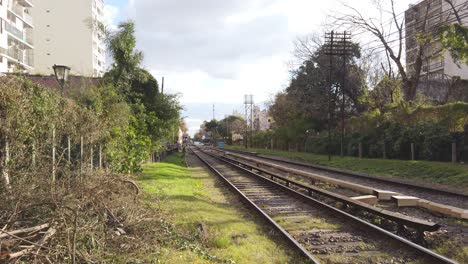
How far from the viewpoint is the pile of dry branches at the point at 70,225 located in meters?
5.22

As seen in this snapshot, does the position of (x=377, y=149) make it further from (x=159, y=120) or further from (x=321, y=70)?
(x=321, y=70)

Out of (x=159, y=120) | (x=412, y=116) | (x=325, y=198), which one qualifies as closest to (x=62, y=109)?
(x=325, y=198)

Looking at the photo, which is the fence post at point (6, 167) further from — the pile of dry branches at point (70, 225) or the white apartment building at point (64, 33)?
the white apartment building at point (64, 33)

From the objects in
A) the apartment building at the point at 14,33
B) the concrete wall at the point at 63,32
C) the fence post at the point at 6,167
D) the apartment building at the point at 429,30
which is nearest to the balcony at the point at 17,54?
the apartment building at the point at 14,33

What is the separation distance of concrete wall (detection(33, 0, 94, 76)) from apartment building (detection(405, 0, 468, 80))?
53.2 meters

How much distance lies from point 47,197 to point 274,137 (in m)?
63.1

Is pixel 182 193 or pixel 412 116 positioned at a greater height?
pixel 412 116

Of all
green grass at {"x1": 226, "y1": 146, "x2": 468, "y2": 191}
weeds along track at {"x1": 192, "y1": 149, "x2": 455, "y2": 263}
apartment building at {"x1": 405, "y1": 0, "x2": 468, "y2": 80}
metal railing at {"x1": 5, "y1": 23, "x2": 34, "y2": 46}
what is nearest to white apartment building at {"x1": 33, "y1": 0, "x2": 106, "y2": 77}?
metal railing at {"x1": 5, "y1": 23, "x2": 34, "y2": 46}

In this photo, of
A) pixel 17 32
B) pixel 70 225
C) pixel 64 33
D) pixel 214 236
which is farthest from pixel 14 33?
pixel 70 225

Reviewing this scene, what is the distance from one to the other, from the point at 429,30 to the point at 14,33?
152 feet

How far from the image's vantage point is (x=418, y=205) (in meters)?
12.7

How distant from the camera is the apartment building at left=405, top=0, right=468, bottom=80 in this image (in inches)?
1475

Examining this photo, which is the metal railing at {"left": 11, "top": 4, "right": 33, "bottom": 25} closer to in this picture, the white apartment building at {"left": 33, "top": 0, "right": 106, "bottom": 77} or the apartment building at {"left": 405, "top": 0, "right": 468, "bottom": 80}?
the white apartment building at {"left": 33, "top": 0, "right": 106, "bottom": 77}

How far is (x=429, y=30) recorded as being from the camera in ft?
115
